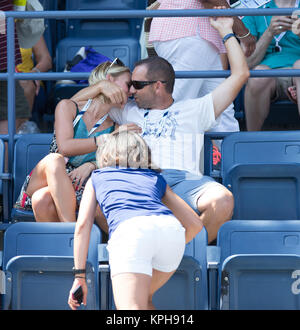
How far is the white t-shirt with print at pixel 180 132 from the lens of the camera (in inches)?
141

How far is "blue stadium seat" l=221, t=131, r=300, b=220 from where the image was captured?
3.48 meters

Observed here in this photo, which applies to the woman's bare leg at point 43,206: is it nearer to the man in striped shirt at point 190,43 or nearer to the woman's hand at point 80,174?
the woman's hand at point 80,174

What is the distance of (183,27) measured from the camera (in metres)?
4.12

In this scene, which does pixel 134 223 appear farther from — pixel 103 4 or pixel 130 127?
pixel 103 4

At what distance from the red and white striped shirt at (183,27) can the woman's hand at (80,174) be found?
1.01 m

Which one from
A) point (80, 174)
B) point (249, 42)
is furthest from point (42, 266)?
point (249, 42)

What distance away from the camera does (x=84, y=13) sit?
3.70 meters

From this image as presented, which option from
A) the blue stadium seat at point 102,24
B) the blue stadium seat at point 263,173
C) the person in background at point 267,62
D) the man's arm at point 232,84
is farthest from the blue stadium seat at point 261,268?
the blue stadium seat at point 102,24

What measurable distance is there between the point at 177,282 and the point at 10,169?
49.3 inches

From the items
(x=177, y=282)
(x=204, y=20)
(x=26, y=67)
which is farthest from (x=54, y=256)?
(x=26, y=67)

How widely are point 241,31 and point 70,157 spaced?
117 cm

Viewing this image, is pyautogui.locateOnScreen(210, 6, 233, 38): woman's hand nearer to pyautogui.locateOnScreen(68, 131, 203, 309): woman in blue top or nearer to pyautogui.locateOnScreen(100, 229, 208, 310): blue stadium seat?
pyautogui.locateOnScreen(68, 131, 203, 309): woman in blue top

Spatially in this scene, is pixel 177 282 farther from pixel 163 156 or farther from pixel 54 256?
pixel 163 156

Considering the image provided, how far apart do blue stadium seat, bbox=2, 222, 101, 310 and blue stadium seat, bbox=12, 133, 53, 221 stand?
67cm
